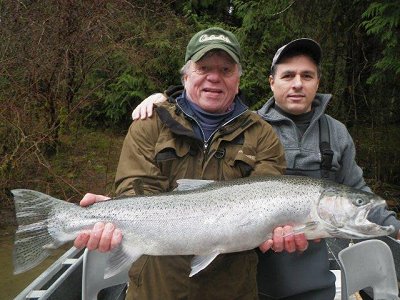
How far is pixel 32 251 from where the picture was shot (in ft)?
9.26

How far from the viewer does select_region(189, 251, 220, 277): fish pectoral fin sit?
2.70m

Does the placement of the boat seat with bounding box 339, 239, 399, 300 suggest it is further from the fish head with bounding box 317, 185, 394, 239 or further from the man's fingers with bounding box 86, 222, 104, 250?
the man's fingers with bounding box 86, 222, 104, 250

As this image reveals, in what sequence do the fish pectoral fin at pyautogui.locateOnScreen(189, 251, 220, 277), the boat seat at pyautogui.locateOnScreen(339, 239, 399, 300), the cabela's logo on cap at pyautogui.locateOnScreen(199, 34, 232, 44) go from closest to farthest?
the fish pectoral fin at pyautogui.locateOnScreen(189, 251, 220, 277) < the cabela's logo on cap at pyautogui.locateOnScreen(199, 34, 232, 44) < the boat seat at pyautogui.locateOnScreen(339, 239, 399, 300)

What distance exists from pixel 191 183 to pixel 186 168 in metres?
0.15

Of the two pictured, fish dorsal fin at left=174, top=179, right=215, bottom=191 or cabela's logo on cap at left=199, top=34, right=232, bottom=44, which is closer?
fish dorsal fin at left=174, top=179, right=215, bottom=191

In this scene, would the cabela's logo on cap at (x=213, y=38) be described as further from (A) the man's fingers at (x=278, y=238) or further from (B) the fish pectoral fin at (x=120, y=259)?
(B) the fish pectoral fin at (x=120, y=259)

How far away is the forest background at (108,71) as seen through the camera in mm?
8125

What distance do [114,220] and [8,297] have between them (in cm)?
402

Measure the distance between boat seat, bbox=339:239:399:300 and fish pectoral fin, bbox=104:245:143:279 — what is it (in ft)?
4.88

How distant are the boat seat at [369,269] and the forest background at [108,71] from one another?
4.57 metres

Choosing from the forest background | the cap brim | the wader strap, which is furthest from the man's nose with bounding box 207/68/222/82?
the forest background

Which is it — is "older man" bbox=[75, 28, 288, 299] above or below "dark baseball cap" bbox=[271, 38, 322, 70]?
below

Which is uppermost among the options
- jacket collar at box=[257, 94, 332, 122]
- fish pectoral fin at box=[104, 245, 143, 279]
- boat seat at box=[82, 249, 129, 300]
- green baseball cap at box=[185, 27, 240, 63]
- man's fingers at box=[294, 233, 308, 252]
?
green baseball cap at box=[185, 27, 240, 63]

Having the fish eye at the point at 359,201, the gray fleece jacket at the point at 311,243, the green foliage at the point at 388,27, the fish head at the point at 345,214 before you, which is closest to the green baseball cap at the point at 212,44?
the gray fleece jacket at the point at 311,243
